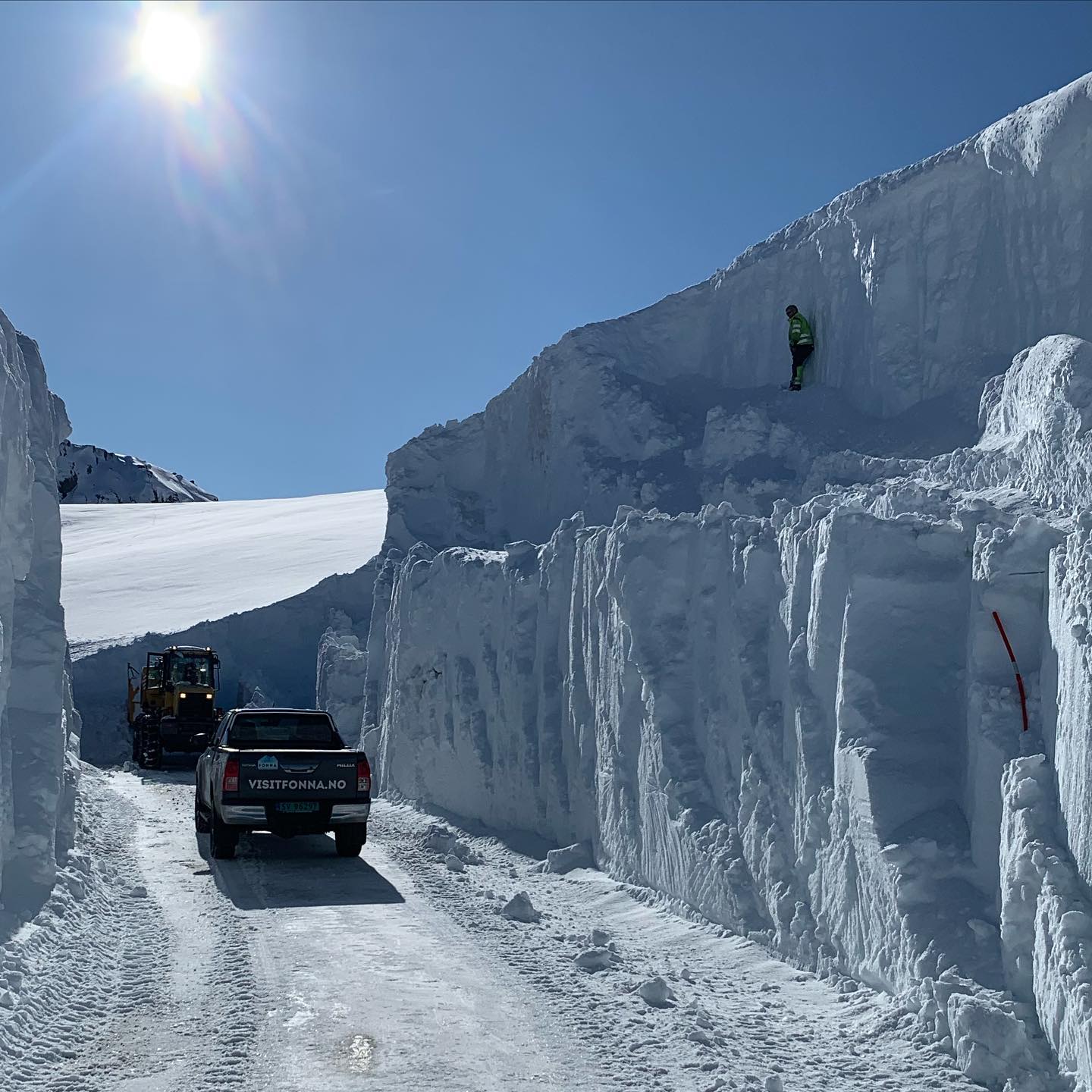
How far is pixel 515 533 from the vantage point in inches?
905

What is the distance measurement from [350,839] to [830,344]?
11.1m

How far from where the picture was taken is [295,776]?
1156 centimetres

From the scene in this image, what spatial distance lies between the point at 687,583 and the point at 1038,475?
3.06 metres

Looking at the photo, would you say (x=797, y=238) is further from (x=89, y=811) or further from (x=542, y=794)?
(x=89, y=811)

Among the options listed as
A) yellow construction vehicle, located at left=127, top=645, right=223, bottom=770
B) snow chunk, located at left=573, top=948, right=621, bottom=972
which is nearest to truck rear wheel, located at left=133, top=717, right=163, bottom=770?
yellow construction vehicle, located at left=127, top=645, right=223, bottom=770

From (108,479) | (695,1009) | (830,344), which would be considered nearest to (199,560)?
(830,344)

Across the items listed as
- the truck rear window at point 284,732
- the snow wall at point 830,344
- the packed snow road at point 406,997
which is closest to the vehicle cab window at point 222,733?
the truck rear window at point 284,732

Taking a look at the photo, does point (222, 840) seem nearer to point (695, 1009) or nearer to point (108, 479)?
point (695, 1009)

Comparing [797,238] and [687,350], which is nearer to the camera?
[797,238]

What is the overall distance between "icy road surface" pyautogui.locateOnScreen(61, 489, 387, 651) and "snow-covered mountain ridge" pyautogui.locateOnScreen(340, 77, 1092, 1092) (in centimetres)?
1471

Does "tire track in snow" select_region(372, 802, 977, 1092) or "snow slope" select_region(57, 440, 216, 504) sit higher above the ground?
"snow slope" select_region(57, 440, 216, 504)

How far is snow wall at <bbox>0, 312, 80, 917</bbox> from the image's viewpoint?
349 inches

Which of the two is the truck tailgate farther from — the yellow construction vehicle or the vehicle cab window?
the yellow construction vehicle

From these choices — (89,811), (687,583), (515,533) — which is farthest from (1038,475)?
(515,533)
